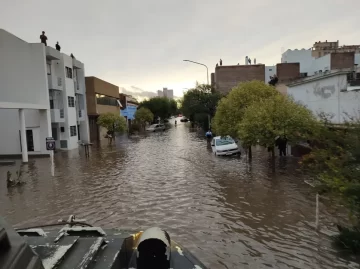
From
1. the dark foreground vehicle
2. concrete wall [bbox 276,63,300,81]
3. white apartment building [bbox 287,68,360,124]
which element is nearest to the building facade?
concrete wall [bbox 276,63,300,81]

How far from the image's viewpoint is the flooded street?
7.09 m

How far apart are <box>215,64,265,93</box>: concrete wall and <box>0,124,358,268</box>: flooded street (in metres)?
37.2

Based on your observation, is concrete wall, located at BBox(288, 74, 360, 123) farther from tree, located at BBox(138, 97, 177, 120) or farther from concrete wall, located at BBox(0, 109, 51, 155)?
tree, located at BBox(138, 97, 177, 120)

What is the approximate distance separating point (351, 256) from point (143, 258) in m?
5.29

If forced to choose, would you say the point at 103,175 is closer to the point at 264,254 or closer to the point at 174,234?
the point at 174,234

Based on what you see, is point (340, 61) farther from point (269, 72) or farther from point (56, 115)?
point (56, 115)

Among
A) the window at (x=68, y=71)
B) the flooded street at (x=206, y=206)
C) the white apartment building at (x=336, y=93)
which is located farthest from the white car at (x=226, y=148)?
the window at (x=68, y=71)

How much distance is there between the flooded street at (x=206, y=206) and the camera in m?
7.09

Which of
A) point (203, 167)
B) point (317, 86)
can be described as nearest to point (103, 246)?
point (203, 167)

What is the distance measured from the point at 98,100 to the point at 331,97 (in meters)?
31.4

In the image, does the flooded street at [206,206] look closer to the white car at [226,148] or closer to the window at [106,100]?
the white car at [226,148]

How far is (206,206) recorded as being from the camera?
1055cm

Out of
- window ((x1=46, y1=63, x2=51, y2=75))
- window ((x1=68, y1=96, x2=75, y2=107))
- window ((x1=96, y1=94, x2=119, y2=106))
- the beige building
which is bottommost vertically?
window ((x1=68, y1=96, x2=75, y2=107))

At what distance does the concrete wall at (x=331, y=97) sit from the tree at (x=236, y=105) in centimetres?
232
